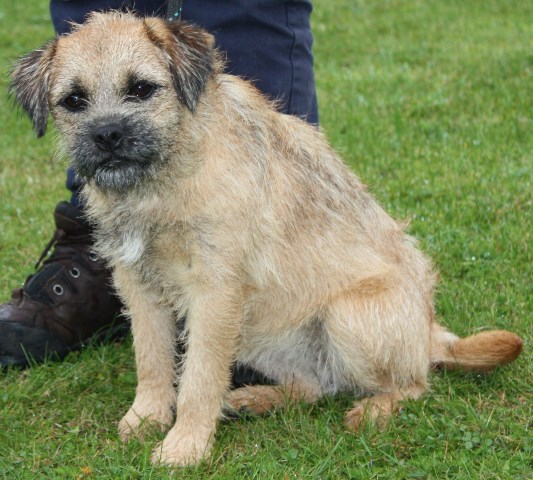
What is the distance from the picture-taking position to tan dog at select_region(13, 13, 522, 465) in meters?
3.22

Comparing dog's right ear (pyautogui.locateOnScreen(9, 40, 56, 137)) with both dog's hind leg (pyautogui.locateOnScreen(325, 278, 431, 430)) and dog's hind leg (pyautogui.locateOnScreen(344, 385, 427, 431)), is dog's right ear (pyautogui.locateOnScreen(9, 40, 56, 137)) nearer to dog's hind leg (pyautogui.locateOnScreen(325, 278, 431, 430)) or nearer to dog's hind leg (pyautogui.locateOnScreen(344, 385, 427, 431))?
dog's hind leg (pyautogui.locateOnScreen(325, 278, 431, 430))

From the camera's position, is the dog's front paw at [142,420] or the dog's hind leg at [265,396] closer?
the dog's front paw at [142,420]

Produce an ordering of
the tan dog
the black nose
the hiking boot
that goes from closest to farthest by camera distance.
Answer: the black nose < the tan dog < the hiking boot

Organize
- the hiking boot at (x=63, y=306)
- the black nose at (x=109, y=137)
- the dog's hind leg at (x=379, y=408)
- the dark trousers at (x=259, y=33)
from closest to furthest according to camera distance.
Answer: the black nose at (x=109, y=137), the dog's hind leg at (x=379, y=408), the dark trousers at (x=259, y=33), the hiking boot at (x=63, y=306)

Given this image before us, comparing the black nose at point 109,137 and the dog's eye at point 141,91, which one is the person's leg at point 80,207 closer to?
the dog's eye at point 141,91

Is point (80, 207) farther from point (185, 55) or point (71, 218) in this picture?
point (185, 55)

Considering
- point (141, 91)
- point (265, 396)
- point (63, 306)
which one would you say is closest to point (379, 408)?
point (265, 396)

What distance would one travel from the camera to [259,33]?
4.14 meters

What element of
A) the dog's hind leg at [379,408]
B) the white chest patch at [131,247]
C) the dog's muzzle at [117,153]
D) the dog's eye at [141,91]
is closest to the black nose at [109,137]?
the dog's muzzle at [117,153]

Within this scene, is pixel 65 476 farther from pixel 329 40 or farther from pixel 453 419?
pixel 329 40

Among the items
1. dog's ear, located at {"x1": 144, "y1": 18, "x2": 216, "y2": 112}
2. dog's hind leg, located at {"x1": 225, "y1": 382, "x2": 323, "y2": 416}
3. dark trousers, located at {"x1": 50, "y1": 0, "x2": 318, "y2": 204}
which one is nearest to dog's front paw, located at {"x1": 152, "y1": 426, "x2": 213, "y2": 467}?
dog's hind leg, located at {"x1": 225, "y1": 382, "x2": 323, "y2": 416}

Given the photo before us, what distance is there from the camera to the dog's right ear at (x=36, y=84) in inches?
133

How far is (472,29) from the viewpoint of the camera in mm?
10141

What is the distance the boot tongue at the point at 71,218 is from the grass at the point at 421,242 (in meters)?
0.62
